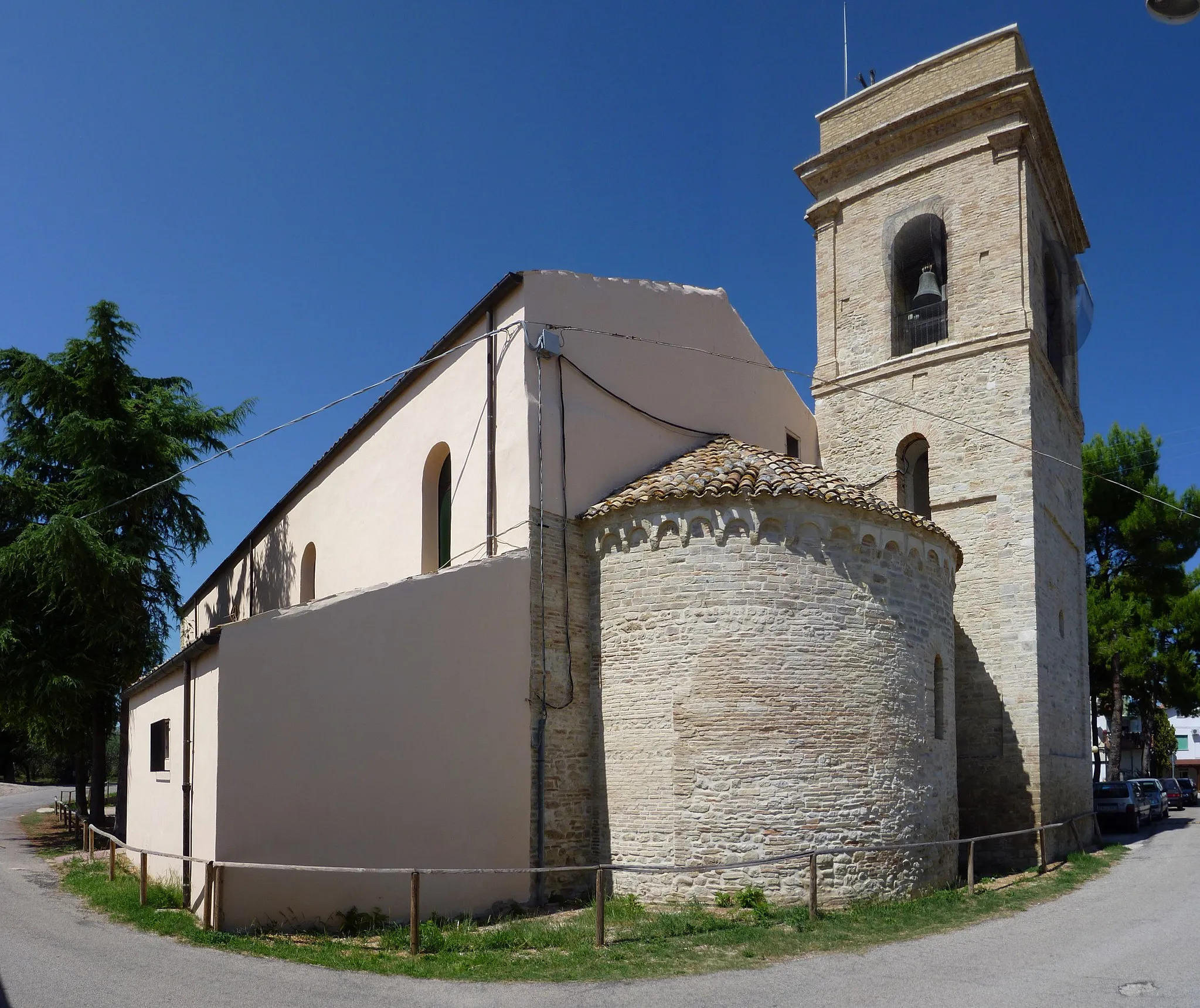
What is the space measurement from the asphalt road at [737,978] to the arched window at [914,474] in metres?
9.22

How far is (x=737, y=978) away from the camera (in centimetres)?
877

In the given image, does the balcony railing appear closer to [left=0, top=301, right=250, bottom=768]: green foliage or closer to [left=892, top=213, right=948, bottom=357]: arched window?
[left=892, top=213, right=948, bottom=357]: arched window

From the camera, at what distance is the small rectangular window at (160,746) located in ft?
45.4

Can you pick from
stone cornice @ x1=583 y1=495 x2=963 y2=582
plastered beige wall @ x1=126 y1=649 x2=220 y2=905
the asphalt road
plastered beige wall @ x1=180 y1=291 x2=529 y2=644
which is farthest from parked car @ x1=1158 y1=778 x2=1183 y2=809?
plastered beige wall @ x1=126 y1=649 x2=220 y2=905

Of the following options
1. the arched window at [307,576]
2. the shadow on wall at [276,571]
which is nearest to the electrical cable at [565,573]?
the arched window at [307,576]

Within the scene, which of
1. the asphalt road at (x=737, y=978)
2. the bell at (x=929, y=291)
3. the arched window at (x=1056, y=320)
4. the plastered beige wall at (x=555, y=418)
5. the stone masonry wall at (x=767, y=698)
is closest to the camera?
the asphalt road at (x=737, y=978)

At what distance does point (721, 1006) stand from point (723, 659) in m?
5.18

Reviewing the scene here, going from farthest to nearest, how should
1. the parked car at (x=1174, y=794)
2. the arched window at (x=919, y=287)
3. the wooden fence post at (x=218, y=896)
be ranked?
1. the parked car at (x=1174, y=794)
2. the arched window at (x=919, y=287)
3. the wooden fence post at (x=218, y=896)

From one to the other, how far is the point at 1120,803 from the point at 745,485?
1776 cm

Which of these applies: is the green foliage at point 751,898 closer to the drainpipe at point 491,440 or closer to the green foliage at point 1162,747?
the drainpipe at point 491,440

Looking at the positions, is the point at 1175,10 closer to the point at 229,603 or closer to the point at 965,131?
the point at 965,131

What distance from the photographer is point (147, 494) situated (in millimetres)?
22172

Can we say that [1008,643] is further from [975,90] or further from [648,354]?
[975,90]

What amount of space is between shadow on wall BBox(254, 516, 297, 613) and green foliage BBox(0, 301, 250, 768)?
159 centimetres
